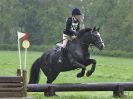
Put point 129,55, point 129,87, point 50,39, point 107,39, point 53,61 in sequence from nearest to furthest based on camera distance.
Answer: point 129,87, point 53,61, point 129,55, point 107,39, point 50,39

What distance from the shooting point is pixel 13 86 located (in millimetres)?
8742

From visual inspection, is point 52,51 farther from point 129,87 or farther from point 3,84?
point 3,84

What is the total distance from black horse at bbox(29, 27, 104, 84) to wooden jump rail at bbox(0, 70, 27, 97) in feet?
11.1

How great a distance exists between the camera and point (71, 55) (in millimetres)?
12266

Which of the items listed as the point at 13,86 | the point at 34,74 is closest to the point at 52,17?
the point at 34,74

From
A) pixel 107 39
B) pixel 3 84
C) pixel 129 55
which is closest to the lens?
pixel 3 84

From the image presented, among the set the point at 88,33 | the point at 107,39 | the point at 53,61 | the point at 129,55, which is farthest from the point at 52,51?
the point at 107,39

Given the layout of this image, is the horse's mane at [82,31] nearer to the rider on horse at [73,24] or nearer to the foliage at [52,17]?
the rider on horse at [73,24]

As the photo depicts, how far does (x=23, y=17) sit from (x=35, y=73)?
65.1 metres

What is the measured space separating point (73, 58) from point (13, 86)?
12.1 ft

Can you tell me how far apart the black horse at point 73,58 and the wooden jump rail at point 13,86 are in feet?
11.1

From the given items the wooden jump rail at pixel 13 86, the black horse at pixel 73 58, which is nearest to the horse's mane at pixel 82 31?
the black horse at pixel 73 58

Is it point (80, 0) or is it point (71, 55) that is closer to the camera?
point (71, 55)

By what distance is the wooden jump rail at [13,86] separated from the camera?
28.5 feet
